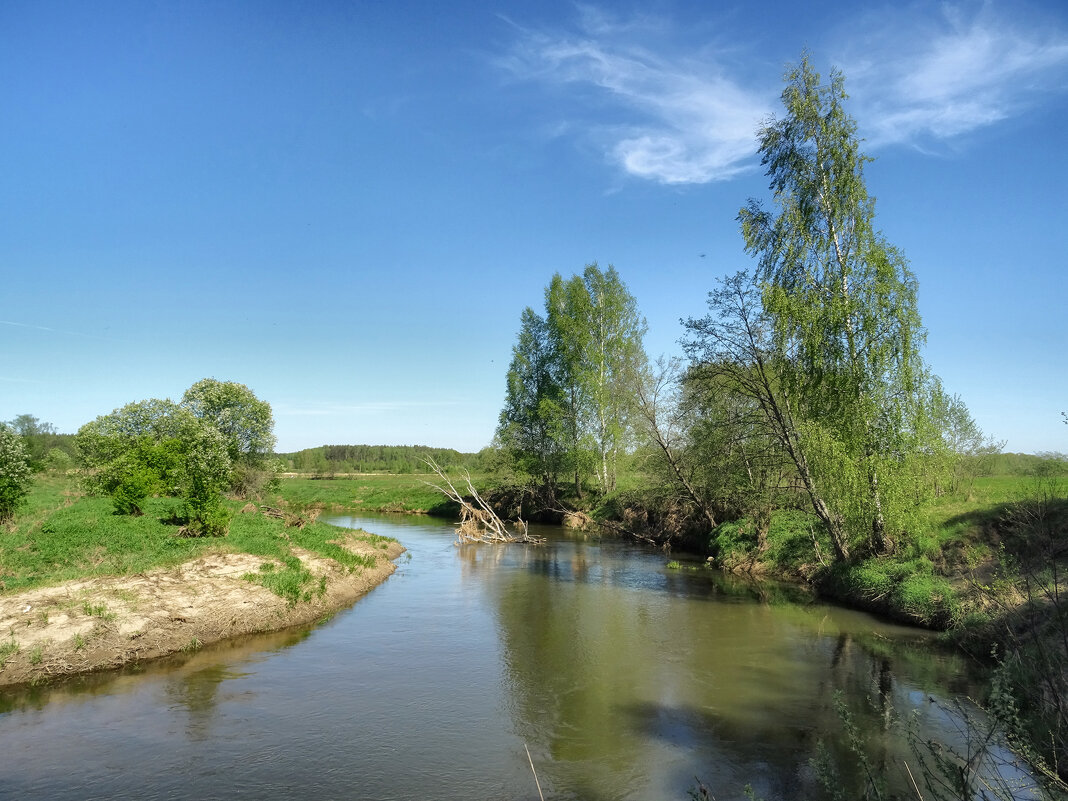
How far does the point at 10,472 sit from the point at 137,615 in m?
11.1

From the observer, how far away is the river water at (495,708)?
889cm

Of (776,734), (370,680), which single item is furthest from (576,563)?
(776,734)

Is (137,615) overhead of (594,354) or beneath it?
beneath

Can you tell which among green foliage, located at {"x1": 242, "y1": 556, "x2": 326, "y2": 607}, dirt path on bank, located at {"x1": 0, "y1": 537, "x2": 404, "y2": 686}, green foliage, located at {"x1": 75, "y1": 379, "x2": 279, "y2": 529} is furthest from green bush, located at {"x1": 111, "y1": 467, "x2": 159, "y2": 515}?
green foliage, located at {"x1": 242, "y1": 556, "x2": 326, "y2": 607}

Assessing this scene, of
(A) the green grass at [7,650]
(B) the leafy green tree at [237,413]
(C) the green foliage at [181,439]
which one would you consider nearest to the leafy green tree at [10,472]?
(C) the green foliage at [181,439]

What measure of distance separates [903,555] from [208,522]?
2188 cm

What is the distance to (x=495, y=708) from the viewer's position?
11.7 meters

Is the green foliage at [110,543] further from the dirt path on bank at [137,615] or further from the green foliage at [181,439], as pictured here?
the green foliage at [181,439]

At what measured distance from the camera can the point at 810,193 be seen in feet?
65.9

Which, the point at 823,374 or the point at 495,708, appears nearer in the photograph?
the point at 495,708

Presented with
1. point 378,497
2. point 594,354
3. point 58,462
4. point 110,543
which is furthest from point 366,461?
point 110,543

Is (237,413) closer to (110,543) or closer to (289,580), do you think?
(110,543)

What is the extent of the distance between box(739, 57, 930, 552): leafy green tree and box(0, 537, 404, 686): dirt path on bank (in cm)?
1619

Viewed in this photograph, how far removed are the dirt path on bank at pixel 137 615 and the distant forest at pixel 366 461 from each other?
20582 millimetres
